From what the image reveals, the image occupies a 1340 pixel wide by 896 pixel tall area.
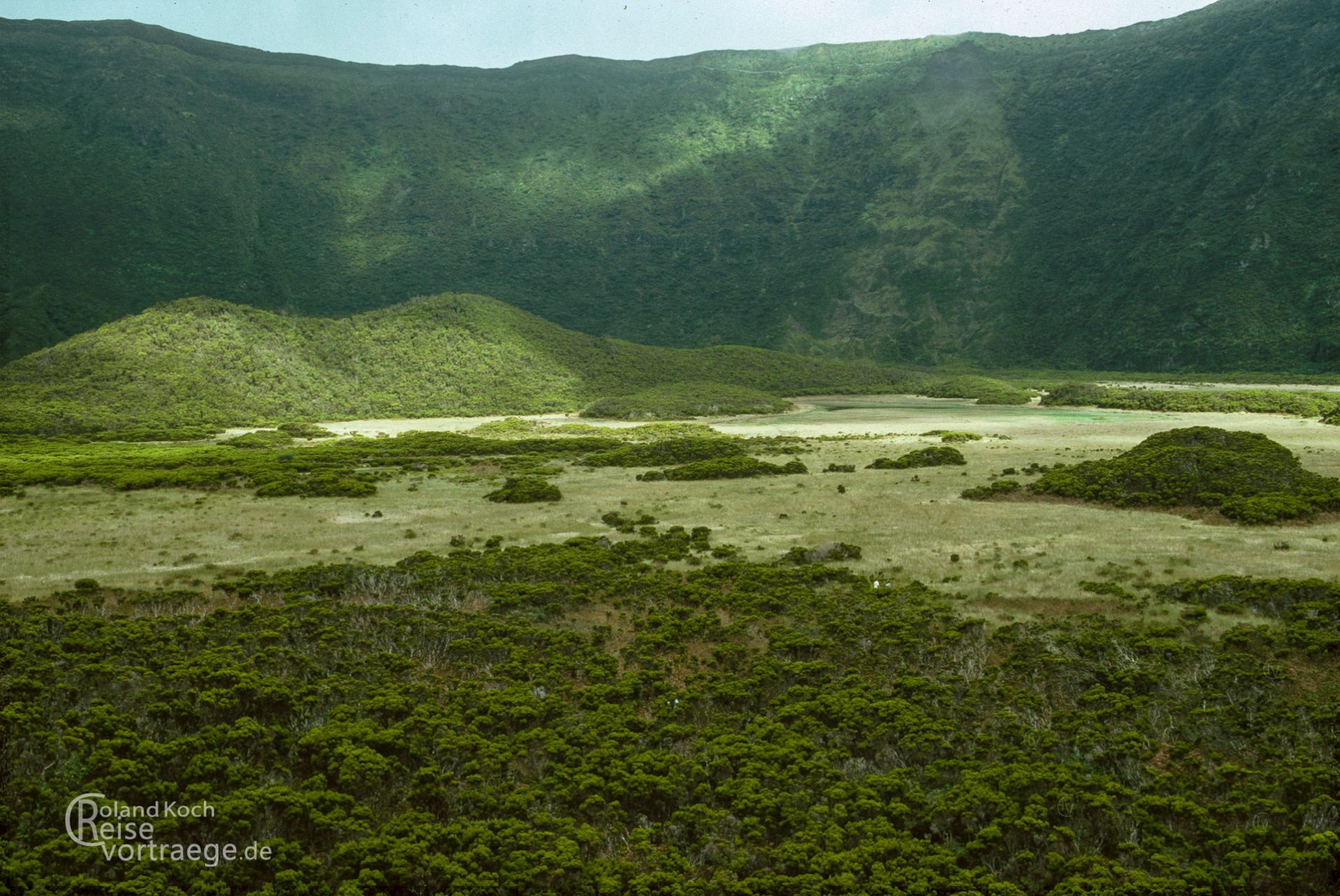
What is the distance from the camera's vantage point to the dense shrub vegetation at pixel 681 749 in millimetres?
13734

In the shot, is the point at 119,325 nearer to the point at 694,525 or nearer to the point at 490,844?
the point at 694,525

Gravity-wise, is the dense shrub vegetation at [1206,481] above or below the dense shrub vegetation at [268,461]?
above

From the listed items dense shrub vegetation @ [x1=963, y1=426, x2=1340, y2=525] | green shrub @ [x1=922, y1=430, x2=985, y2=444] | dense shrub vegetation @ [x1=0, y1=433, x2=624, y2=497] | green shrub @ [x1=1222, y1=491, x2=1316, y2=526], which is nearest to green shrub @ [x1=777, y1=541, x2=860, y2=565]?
dense shrub vegetation @ [x1=963, y1=426, x2=1340, y2=525]

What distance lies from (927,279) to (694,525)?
484 ft

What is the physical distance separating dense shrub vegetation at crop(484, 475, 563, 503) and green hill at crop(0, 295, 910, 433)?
52293 millimetres

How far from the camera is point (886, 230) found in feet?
599

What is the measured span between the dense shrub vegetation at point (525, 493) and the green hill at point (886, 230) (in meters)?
116

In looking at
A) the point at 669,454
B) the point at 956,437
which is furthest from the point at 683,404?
the point at 669,454

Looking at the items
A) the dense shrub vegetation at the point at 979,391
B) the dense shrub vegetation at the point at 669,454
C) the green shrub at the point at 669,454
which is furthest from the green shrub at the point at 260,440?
the dense shrub vegetation at the point at 979,391

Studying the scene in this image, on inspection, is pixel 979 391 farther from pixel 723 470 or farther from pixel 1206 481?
pixel 1206 481

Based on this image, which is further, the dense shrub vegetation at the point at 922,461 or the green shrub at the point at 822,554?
the dense shrub vegetation at the point at 922,461

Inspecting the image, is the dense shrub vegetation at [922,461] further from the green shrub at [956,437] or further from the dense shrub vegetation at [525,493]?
the dense shrub vegetation at [525,493]

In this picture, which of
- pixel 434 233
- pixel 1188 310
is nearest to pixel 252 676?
pixel 1188 310

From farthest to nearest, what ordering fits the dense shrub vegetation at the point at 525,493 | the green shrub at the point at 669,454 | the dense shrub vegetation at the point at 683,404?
the dense shrub vegetation at the point at 683,404
the green shrub at the point at 669,454
the dense shrub vegetation at the point at 525,493
